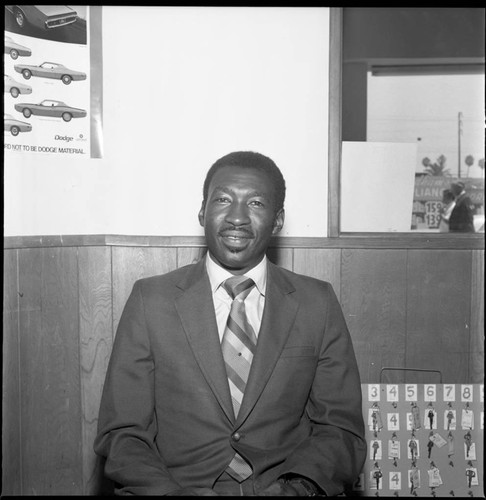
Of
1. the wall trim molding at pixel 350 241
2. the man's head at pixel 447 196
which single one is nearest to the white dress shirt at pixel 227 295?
the wall trim molding at pixel 350 241

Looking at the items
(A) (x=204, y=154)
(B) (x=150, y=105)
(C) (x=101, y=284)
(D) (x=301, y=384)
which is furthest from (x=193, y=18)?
(D) (x=301, y=384)

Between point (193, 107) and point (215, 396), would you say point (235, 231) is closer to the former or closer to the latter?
point (215, 396)

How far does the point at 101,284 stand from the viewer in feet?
7.50

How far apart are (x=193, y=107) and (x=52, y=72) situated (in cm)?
51

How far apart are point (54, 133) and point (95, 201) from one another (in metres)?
0.28

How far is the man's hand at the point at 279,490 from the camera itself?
1.50 meters

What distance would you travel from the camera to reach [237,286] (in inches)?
66.7

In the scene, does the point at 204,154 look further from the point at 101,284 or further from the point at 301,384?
the point at 301,384

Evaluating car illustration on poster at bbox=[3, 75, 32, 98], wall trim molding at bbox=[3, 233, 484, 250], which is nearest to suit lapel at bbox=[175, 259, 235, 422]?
→ wall trim molding at bbox=[3, 233, 484, 250]

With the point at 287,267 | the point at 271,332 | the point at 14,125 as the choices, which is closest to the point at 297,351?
the point at 271,332

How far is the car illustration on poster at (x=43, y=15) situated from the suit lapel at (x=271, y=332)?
1171 mm

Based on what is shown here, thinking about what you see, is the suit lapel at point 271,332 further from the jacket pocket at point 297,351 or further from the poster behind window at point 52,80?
the poster behind window at point 52,80

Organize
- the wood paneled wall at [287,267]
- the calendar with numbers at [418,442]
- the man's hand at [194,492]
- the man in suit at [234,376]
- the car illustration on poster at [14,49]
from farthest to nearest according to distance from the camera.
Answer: the calendar with numbers at [418,442] → the wood paneled wall at [287,267] → the car illustration on poster at [14,49] → the man in suit at [234,376] → the man's hand at [194,492]

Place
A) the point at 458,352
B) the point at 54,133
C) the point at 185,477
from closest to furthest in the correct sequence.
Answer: the point at 185,477, the point at 54,133, the point at 458,352
